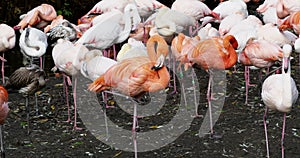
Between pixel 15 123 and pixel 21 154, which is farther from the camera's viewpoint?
pixel 15 123

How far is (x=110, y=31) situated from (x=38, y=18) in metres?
2.19

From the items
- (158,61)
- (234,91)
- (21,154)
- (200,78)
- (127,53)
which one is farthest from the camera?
(200,78)

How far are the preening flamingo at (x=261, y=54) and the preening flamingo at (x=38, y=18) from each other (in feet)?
10.5

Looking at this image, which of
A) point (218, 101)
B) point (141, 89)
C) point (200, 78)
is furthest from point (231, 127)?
point (200, 78)

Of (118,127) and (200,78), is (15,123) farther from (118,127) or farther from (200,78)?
(200,78)

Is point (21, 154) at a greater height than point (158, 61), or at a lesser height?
lesser

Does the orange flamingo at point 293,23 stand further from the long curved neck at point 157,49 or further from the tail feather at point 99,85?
the tail feather at point 99,85

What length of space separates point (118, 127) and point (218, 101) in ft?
3.91

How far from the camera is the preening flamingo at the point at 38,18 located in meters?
8.30

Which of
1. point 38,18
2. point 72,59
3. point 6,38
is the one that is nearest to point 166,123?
point 72,59

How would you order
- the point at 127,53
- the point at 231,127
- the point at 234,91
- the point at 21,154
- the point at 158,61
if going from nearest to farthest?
the point at 158,61
the point at 21,154
the point at 231,127
the point at 127,53
the point at 234,91

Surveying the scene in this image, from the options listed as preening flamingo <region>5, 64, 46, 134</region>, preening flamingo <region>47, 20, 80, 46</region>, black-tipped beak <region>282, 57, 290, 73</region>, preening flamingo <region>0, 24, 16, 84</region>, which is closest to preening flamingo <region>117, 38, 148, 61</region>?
preening flamingo <region>47, 20, 80, 46</region>

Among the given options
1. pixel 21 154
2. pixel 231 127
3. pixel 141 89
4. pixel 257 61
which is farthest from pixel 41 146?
pixel 257 61

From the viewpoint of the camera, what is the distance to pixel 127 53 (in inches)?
244
